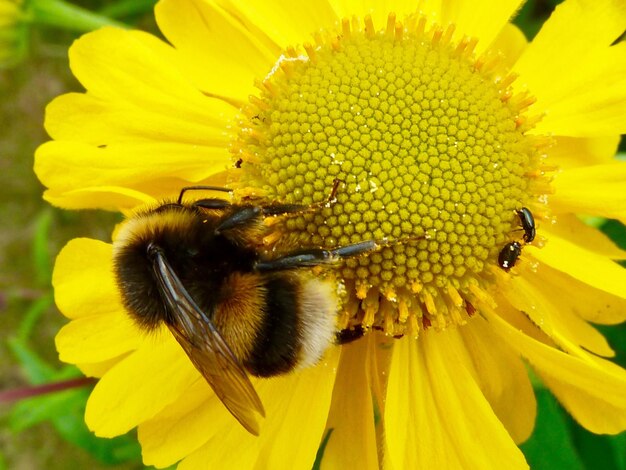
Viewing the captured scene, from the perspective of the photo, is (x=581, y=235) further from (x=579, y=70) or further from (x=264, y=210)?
(x=264, y=210)

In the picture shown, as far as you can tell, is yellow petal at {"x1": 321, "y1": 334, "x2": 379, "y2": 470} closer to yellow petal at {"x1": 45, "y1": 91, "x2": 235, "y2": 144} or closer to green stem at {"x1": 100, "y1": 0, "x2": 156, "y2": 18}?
yellow petal at {"x1": 45, "y1": 91, "x2": 235, "y2": 144}

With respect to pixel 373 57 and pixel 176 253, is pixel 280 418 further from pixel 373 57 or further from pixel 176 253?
pixel 373 57

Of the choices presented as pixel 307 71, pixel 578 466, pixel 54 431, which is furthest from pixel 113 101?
pixel 54 431

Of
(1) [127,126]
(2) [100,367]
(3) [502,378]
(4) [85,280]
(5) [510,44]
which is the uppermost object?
(5) [510,44]

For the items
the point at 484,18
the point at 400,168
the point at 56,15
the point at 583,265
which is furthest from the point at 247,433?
the point at 56,15

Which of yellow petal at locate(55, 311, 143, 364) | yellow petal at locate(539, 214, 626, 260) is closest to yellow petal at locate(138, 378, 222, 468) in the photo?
yellow petal at locate(55, 311, 143, 364)

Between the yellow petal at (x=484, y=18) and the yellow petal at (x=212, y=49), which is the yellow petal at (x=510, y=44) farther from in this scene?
the yellow petal at (x=212, y=49)
